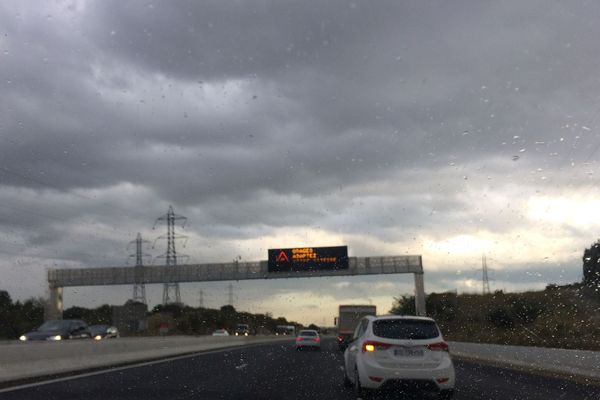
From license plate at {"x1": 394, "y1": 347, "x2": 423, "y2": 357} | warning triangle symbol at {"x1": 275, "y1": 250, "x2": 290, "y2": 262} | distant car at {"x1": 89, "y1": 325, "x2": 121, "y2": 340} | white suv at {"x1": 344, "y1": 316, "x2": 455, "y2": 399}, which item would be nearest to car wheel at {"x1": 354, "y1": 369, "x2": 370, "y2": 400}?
white suv at {"x1": 344, "y1": 316, "x2": 455, "y2": 399}

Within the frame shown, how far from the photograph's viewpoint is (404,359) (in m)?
11.1

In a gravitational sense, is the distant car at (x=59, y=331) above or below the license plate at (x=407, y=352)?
below

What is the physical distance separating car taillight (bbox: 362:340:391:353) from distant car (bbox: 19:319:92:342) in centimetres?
2561

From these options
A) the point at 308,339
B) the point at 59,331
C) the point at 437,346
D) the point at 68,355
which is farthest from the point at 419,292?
the point at 437,346

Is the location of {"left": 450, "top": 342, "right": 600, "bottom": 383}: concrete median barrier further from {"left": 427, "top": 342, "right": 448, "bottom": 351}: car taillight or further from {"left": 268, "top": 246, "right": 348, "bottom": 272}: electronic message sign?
{"left": 268, "top": 246, "right": 348, "bottom": 272}: electronic message sign

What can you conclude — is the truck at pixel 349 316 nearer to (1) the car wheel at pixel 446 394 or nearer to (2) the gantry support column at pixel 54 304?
(2) the gantry support column at pixel 54 304

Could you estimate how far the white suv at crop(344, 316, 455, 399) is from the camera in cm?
1095

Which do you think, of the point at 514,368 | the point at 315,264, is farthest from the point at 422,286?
the point at 514,368

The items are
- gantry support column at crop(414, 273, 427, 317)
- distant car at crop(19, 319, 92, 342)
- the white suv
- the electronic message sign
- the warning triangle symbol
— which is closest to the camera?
the white suv

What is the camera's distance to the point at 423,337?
11320 mm

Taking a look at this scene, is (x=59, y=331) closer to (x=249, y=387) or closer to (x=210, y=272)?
(x=249, y=387)

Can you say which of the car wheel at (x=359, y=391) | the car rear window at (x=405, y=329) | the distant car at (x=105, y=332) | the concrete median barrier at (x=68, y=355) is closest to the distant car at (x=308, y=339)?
the concrete median barrier at (x=68, y=355)

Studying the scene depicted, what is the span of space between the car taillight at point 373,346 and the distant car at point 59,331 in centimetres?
2561

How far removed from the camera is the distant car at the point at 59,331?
109 feet
